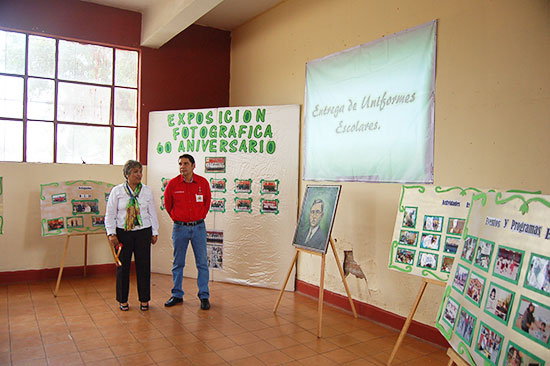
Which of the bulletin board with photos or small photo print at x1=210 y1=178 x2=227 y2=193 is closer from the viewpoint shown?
the bulletin board with photos

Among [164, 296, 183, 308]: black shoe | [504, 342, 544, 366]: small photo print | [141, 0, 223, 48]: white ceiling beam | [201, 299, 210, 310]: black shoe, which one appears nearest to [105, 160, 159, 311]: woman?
[164, 296, 183, 308]: black shoe

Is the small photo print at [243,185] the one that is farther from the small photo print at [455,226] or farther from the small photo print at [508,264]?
the small photo print at [508,264]

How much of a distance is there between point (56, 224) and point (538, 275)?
498 cm

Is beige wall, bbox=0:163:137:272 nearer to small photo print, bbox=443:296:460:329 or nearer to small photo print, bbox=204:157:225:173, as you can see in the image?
small photo print, bbox=204:157:225:173

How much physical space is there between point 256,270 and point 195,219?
4.15 feet

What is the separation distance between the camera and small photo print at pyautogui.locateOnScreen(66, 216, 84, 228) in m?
5.05

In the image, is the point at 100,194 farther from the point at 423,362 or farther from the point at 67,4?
the point at 423,362

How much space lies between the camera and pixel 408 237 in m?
3.17

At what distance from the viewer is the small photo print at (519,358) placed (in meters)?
1.34

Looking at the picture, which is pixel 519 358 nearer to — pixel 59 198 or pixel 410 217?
pixel 410 217

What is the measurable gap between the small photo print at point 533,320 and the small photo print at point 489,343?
0.11 meters

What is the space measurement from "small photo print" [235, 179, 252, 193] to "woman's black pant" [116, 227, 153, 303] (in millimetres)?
1455

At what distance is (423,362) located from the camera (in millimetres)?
3189

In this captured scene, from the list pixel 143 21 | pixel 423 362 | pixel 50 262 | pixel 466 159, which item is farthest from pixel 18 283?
pixel 466 159
